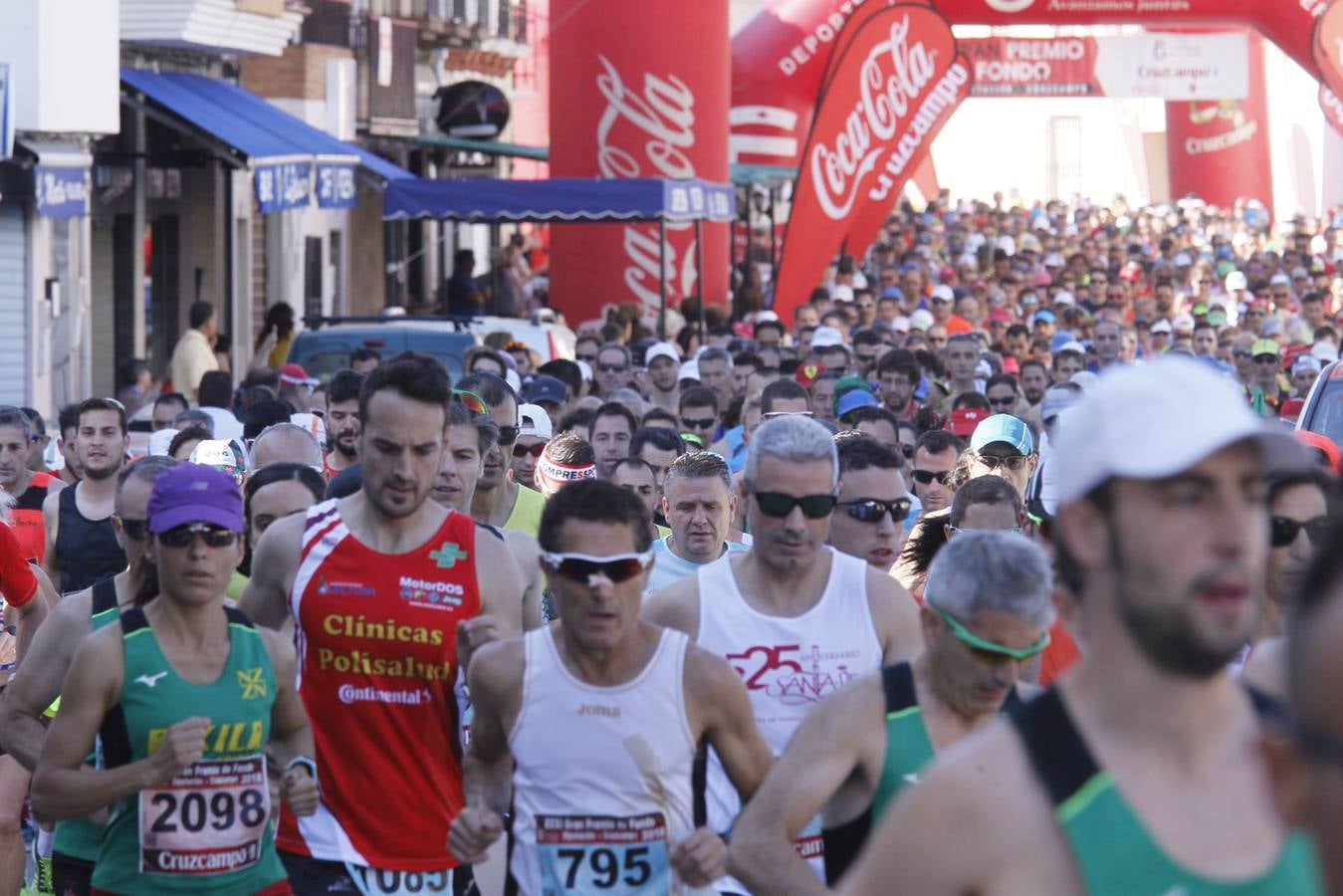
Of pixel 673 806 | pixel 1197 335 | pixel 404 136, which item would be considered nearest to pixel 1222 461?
pixel 673 806

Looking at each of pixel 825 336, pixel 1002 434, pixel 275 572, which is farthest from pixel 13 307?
pixel 275 572

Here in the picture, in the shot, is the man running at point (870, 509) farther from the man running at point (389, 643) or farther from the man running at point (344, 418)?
the man running at point (344, 418)

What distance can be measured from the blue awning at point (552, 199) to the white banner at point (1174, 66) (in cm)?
1307

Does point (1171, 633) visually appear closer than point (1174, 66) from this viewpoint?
Yes

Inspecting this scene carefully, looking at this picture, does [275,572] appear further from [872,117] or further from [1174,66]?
[1174,66]

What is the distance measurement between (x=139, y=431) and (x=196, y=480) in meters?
7.85

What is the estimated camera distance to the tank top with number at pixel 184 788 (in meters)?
5.43

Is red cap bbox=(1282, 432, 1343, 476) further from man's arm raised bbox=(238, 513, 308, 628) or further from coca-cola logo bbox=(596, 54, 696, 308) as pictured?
coca-cola logo bbox=(596, 54, 696, 308)

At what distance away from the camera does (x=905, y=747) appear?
4340 millimetres

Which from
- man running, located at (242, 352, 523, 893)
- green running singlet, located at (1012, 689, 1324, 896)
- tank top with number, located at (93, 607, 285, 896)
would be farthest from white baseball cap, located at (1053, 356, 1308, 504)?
tank top with number, located at (93, 607, 285, 896)

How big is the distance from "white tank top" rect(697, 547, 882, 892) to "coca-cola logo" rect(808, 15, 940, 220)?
19688mm

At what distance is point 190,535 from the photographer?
549 cm

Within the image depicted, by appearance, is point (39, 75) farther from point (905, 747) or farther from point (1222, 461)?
point (1222, 461)

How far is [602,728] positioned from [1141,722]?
7.53ft
